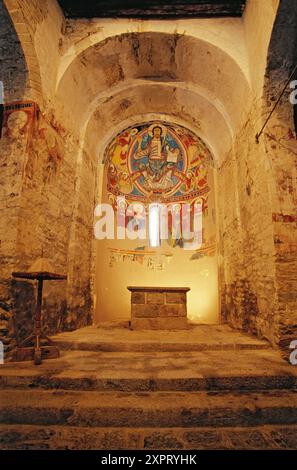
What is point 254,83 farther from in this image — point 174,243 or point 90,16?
point 174,243

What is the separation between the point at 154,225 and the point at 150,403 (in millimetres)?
5767

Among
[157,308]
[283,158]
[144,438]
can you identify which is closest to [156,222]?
[157,308]

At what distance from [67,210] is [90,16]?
14.1 feet

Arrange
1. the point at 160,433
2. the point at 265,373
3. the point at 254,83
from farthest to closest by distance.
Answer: the point at 254,83 → the point at 265,373 → the point at 160,433

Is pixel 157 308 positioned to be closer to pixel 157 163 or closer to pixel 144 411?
pixel 144 411

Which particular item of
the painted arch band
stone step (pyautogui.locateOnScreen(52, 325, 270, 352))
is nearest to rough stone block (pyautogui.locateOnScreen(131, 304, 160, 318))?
stone step (pyautogui.locateOnScreen(52, 325, 270, 352))

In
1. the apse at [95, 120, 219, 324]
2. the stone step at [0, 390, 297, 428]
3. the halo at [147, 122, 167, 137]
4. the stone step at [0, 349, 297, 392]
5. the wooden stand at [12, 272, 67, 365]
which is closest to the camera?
the stone step at [0, 390, 297, 428]

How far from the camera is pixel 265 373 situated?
279cm

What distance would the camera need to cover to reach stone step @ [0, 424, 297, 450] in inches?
76.0

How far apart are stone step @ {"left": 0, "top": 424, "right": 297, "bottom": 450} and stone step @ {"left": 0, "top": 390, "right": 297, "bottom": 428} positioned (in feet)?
0.20

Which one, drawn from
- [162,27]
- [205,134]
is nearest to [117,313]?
[205,134]

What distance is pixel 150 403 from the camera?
2344mm

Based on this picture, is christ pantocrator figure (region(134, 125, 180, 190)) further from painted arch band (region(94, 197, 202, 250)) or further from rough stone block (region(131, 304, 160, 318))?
rough stone block (region(131, 304, 160, 318))

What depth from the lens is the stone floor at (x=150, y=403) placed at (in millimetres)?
2010
